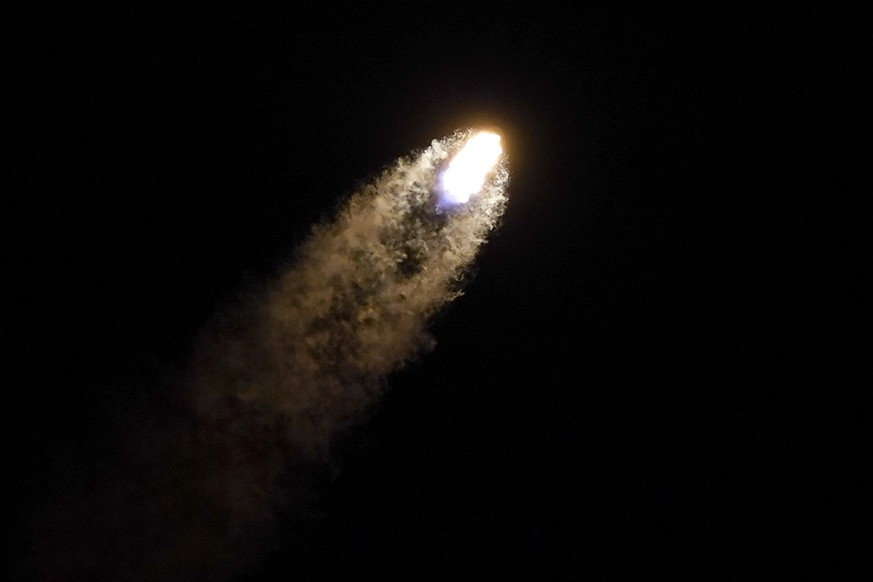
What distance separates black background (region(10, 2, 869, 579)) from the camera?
6316mm

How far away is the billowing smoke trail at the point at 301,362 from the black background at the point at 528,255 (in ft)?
0.98

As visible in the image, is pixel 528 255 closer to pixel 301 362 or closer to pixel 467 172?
pixel 467 172

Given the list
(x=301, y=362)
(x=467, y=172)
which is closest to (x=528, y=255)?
(x=467, y=172)

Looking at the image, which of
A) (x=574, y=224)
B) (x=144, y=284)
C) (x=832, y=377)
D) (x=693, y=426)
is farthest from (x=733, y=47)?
(x=144, y=284)

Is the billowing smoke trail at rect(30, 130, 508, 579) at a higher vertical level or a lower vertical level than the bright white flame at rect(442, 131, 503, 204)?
lower

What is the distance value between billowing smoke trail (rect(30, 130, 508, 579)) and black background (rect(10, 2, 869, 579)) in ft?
0.98

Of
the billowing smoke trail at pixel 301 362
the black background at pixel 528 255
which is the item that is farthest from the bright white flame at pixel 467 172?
the black background at pixel 528 255

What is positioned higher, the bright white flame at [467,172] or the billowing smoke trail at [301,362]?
the bright white flame at [467,172]

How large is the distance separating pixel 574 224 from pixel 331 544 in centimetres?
470

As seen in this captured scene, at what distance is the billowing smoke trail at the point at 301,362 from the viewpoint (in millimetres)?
6191

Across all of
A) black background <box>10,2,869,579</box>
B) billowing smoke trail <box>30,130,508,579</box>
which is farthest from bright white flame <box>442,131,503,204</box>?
black background <box>10,2,869,579</box>

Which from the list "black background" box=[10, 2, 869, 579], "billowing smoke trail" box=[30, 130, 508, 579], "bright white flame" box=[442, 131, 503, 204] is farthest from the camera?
"bright white flame" box=[442, 131, 503, 204]

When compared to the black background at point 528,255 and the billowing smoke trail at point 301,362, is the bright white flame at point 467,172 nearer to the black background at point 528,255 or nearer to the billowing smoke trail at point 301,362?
the billowing smoke trail at point 301,362

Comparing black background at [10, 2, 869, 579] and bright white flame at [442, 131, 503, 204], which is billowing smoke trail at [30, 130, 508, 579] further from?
black background at [10, 2, 869, 579]
